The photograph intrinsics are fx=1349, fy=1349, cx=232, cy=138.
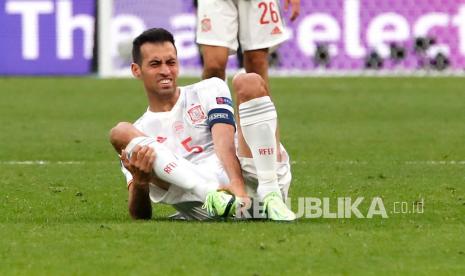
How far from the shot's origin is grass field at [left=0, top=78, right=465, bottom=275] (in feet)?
16.1

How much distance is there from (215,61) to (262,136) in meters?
2.56

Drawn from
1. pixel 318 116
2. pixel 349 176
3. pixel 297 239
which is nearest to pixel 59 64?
pixel 318 116

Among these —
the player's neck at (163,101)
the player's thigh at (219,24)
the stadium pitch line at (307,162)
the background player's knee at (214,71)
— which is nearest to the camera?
the player's neck at (163,101)

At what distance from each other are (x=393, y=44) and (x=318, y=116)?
18.4 ft

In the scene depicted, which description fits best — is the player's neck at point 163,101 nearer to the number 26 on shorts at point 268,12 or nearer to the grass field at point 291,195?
the grass field at point 291,195

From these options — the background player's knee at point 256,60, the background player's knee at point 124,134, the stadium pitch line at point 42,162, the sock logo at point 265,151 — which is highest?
the background player's knee at point 256,60

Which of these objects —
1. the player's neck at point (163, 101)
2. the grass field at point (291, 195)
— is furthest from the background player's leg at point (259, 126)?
the player's neck at point (163, 101)

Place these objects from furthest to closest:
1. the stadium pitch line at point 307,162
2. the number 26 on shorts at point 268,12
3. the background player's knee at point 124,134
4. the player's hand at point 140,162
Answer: the stadium pitch line at point 307,162, the number 26 on shorts at point 268,12, the background player's knee at point 124,134, the player's hand at point 140,162

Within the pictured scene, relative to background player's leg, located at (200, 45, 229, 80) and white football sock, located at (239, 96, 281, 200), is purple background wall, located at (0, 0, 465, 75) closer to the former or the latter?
background player's leg, located at (200, 45, 229, 80)

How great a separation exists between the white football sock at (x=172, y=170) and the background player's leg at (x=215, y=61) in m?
2.41

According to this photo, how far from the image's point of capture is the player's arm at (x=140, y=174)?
5.78 metres

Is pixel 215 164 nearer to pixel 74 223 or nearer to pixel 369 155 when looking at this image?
pixel 74 223

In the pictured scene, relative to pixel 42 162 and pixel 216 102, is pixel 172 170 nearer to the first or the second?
pixel 216 102

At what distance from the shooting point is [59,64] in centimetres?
1992
